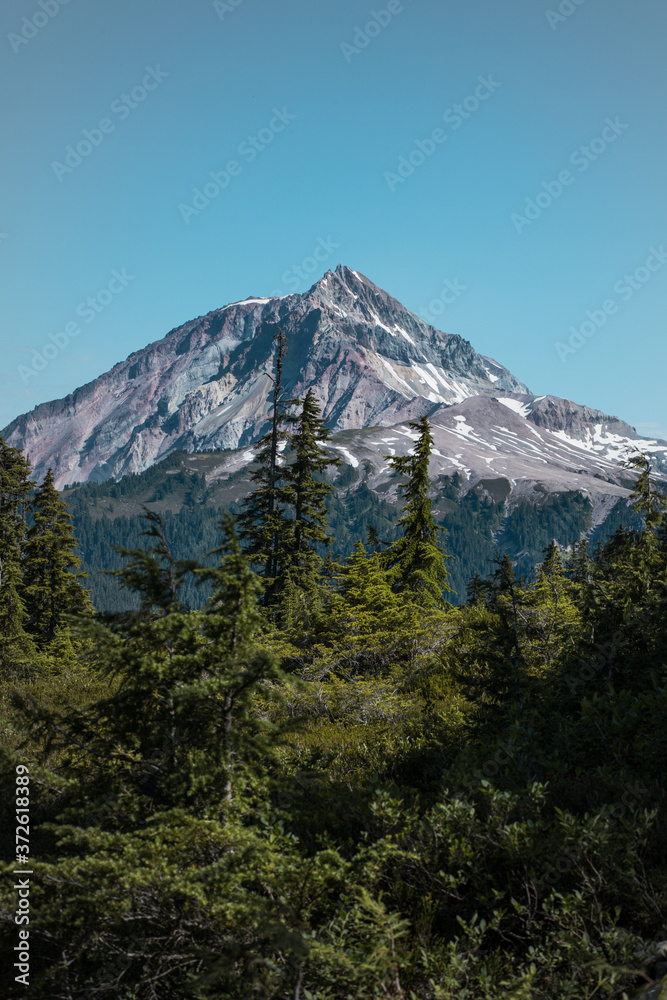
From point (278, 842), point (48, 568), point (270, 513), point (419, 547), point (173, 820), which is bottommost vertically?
point (278, 842)

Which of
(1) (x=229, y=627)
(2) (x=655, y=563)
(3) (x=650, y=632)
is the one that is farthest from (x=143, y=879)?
(2) (x=655, y=563)

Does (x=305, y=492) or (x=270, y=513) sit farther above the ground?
(x=305, y=492)

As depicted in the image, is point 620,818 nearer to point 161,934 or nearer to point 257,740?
point 257,740

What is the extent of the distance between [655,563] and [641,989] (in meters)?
6.80

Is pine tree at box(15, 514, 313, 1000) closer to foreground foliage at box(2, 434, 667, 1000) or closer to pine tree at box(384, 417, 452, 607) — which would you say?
foreground foliage at box(2, 434, 667, 1000)

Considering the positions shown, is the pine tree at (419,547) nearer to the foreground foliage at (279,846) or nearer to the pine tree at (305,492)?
the pine tree at (305,492)

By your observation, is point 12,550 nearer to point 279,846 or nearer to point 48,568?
point 48,568

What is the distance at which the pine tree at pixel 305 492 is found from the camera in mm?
24547

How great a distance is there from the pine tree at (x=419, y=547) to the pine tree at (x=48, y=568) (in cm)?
1395

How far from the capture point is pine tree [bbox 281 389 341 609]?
80.5ft

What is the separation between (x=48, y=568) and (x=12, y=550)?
3.29m

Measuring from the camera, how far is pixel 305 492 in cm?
2542

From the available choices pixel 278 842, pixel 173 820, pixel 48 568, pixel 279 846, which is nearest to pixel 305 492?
pixel 48 568

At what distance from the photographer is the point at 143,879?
3.88 m
